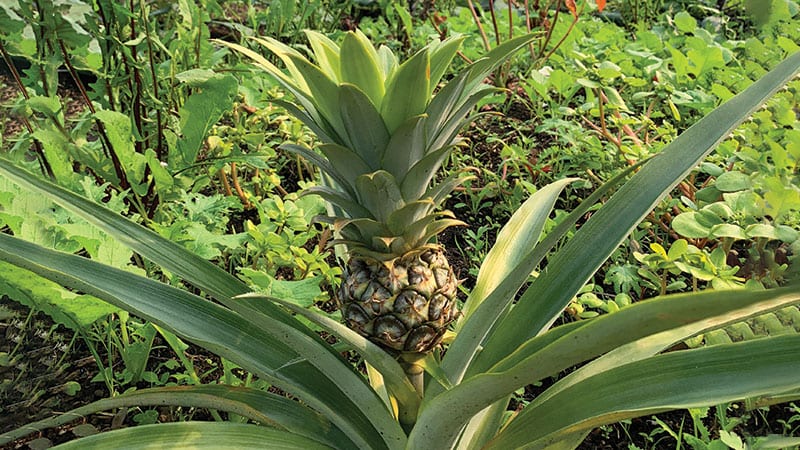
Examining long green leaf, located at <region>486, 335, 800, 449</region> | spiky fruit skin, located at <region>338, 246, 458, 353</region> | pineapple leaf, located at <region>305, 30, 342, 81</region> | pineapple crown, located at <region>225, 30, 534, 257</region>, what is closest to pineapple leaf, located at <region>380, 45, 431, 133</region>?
pineapple crown, located at <region>225, 30, 534, 257</region>

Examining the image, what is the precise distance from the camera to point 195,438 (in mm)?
1303

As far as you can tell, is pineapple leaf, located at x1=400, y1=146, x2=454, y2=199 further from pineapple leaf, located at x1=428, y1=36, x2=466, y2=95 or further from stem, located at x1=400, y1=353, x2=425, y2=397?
stem, located at x1=400, y1=353, x2=425, y2=397

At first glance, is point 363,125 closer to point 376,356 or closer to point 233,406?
point 376,356

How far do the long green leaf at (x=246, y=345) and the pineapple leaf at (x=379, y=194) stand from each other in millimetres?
257

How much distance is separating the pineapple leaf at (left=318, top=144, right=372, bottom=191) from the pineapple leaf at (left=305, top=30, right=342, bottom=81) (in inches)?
5.1

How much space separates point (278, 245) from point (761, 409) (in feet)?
4.35

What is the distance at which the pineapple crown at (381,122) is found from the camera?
1.17 meters

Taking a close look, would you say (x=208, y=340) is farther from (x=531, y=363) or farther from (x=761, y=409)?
(x=761, y=409)

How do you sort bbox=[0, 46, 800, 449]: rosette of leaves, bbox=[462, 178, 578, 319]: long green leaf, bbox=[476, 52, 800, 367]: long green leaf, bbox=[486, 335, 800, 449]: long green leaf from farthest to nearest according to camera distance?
bbox=[462, 178, 578, 319]: long green leaf
bbox=[476, 52, 800, 367]: long green leaf
bbox=[0, 46, 800, 449]: rosette of leaves
bbox=[486, 335, 800, 449]: long green leaf

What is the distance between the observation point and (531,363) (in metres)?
0.98

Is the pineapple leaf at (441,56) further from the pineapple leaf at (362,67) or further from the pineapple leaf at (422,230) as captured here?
the pineapple leaf at (422,230)

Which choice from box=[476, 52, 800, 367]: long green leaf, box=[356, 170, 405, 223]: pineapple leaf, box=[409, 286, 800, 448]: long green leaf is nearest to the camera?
box=[409, 286, 800, 448]: long green leaf

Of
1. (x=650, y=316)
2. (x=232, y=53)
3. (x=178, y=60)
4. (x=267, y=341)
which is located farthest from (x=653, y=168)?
(x=232, y=53)

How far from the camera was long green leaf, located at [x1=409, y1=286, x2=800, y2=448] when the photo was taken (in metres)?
0.84
